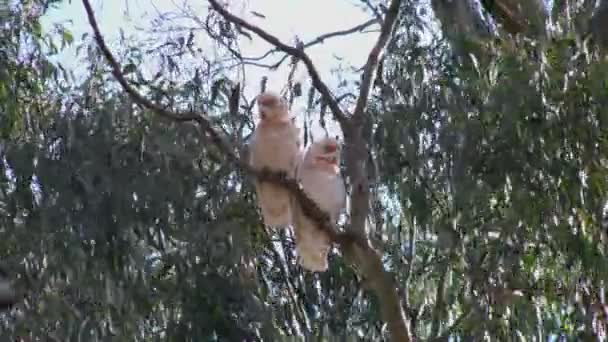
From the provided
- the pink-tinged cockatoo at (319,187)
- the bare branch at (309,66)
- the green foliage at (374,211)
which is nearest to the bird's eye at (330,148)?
the pink-tinged cockatoo at (319,187)

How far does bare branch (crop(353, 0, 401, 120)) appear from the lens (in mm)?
3400

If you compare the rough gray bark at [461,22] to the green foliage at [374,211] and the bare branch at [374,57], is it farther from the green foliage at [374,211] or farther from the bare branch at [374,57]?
the bare branch at [374,57]

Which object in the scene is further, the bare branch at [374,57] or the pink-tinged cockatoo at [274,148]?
the pink-tinged cockatoo at [274,148]

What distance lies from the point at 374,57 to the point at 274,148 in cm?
56

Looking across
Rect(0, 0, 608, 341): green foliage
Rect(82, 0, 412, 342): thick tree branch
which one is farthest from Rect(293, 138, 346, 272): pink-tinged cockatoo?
Rect(82, 0, 412, 342): thick tree branch

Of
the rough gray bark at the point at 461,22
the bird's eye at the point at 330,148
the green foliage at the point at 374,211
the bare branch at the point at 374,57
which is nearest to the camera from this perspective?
the bare branch at the point at 374,57

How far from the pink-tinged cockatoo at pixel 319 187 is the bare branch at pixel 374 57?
507 millimetres

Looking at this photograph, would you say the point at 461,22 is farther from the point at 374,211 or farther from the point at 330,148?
the point at 374,211

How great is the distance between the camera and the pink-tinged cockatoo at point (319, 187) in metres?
3.90

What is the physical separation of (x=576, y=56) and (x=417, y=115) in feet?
2.27

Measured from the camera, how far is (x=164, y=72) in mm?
4637

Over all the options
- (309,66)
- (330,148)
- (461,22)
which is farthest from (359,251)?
(461,22)

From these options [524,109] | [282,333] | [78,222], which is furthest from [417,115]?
[78,222]

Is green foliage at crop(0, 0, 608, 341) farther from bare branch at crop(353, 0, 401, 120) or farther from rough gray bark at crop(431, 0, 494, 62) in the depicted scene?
bare branch at crop(353, 0, 401, 120)
